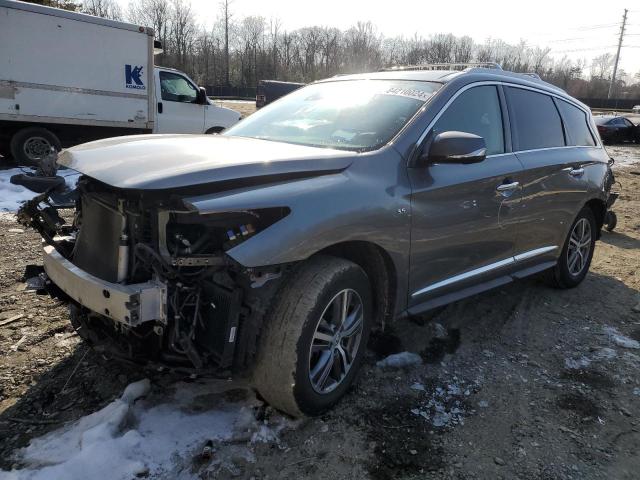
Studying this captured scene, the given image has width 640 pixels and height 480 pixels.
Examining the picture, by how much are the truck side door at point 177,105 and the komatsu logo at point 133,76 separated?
1.77 ft

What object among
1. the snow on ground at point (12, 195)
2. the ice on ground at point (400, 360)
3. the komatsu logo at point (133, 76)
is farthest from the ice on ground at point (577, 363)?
the komatsu logo at point (133, 76)

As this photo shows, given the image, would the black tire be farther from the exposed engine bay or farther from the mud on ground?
the exposed engine bay

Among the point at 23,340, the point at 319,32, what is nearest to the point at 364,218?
the point at 23,340

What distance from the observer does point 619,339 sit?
4.09 metres

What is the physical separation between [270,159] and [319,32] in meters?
80.9

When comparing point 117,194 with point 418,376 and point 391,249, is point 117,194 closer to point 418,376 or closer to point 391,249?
point 391,249

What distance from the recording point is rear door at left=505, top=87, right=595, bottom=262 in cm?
400

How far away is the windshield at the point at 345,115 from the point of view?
3.15 metres

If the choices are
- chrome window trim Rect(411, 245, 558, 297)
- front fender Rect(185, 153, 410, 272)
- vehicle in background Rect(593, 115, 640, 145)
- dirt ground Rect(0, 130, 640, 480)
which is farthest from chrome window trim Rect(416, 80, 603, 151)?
vehicle in background Rect(593, 115, 640, 145)

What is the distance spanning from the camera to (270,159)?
8.61 ft

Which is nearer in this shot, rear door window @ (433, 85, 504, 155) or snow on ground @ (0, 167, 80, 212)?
rear door window @ (433, 85, 504, 155)

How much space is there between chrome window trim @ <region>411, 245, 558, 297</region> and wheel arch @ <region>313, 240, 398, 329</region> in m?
0.19

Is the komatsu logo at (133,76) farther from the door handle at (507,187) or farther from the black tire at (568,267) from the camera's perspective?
the door handle at (507,187)

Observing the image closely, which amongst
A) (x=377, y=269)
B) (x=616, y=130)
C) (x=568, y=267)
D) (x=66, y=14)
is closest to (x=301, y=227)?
(x=377, y=269)
